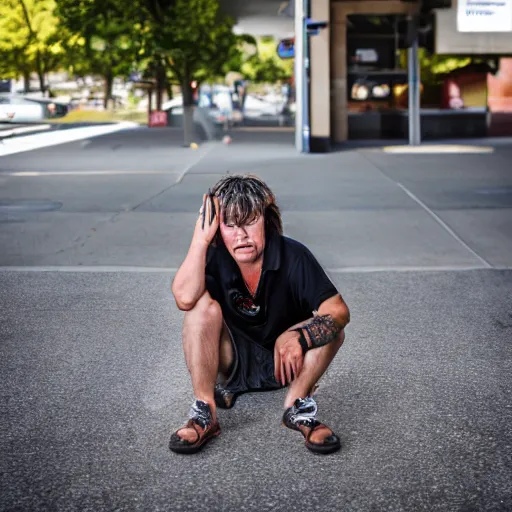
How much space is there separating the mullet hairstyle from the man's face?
2 cm

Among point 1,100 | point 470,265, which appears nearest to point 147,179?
point 470,265

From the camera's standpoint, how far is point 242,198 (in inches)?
149

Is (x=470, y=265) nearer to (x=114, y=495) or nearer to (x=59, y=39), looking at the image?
(x=114, y=495)

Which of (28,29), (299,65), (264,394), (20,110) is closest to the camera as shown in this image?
(264,394)

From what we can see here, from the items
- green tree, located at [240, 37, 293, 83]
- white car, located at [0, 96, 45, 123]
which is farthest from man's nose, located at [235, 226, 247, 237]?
green tree, located at [240, 37, 293, 83]

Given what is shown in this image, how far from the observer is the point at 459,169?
16.4m

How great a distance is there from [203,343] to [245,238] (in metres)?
0.48

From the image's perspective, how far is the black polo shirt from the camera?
3949 millimetres

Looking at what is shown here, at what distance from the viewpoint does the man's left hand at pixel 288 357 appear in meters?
3.90

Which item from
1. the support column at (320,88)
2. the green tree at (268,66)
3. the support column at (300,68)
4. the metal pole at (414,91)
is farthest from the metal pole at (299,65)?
the green tree at (268,66)

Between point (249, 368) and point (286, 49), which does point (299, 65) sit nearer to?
point (286, 49)

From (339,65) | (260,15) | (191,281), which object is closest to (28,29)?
(260,15)

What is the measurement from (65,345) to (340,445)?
2.40 m

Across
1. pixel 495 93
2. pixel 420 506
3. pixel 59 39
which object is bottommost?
pixel 420 506
